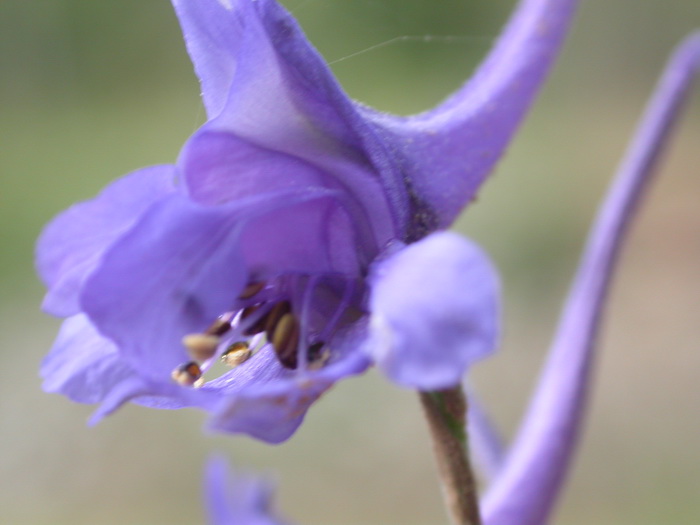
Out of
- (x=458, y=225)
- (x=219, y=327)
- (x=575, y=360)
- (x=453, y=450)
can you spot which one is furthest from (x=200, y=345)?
(x=458, y=225)

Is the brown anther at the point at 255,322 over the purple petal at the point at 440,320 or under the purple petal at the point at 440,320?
under

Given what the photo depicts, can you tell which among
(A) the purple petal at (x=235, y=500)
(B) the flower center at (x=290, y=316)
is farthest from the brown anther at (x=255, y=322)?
(A) the purple petal at (x=235, y=500)

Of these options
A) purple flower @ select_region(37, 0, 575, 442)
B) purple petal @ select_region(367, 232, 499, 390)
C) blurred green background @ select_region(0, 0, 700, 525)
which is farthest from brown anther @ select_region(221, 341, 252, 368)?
blurred green background @ select_region(0, 0, 700, 525)

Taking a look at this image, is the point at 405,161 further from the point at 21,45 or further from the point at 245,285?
the point at 21,45

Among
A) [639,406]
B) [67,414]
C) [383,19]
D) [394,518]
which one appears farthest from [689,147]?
[67,414]

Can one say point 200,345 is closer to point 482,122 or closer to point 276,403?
point 276,403

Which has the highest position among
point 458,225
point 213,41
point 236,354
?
point 213,41

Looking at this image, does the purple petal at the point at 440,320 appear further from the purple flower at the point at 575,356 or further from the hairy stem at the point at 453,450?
the purple flower at the point at 575,356
